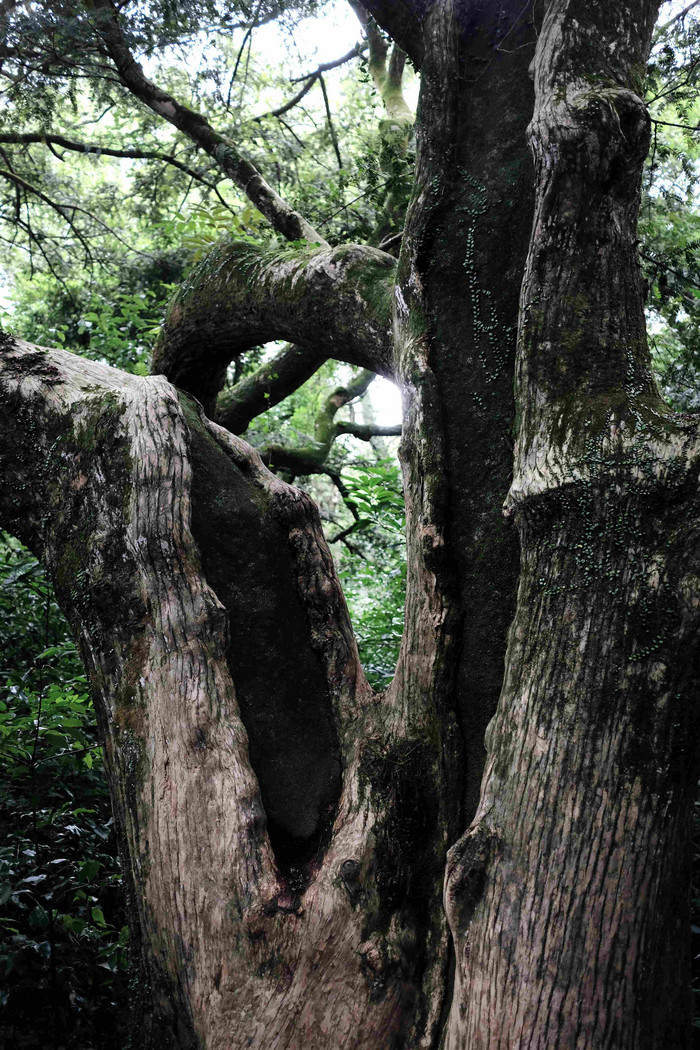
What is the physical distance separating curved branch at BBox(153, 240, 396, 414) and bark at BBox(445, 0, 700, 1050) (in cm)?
113

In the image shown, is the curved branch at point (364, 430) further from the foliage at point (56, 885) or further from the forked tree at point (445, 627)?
the forked tree at point (445, 627)

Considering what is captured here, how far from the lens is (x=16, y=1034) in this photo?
3.16m

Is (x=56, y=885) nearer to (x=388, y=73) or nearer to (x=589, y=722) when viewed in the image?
(x=589, y=722)

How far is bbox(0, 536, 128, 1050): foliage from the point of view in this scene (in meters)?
3.23

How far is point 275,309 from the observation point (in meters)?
3.89

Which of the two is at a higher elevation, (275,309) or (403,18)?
(403,18)

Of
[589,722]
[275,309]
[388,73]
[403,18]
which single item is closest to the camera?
[589,722]

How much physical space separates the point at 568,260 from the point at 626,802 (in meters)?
1.68

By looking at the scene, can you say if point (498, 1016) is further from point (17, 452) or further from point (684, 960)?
point (17, 452)

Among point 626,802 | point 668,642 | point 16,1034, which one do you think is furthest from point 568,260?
point 16,1034

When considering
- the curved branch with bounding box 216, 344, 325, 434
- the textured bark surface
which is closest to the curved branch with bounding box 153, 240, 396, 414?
the textured bark surface

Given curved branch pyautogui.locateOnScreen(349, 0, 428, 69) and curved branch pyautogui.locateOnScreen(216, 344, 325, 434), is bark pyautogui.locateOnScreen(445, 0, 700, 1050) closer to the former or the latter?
curved branch pyautogui.locateOnScreen(349, 0, 428, 69)

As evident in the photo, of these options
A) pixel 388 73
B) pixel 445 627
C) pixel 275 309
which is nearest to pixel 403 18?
pixel 275 309

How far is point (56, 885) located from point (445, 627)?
7.60 feet
